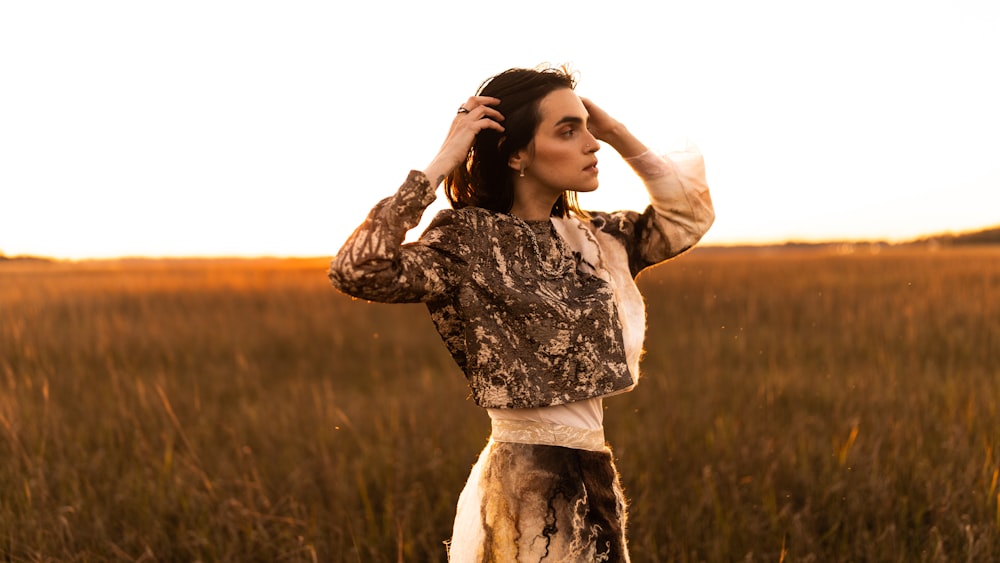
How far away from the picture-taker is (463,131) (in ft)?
4.92

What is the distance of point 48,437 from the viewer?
11.7 feet

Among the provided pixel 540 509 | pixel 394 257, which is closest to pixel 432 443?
pixel 540 509

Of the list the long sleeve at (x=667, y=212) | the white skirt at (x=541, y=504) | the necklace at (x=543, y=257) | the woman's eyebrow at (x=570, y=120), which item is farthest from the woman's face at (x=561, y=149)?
the white skirt at (x=541, y=504)

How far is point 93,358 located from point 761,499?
5.26 metres

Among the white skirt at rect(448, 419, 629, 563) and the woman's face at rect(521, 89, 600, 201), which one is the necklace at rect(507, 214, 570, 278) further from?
the white skirt at rect(448, 419, 629, 563)

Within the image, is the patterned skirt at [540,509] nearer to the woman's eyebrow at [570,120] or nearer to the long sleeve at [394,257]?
the long sleeve at [394,257]

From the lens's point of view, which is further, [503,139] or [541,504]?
[503,139]

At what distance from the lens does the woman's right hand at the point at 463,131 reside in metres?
1.45

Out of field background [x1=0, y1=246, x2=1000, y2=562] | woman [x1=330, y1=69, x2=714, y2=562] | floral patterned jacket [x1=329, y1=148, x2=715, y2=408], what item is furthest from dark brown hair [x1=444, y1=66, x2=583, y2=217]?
field background [x1=0, y1=246, x2=1000, y2=562]

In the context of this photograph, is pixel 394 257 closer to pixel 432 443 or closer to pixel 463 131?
pixel 463 131

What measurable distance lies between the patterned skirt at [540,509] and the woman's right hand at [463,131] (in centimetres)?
60

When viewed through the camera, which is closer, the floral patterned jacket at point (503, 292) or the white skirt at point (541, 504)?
the floral patterned jacket at point (503, 292)

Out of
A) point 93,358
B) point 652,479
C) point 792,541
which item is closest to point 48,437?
point 93,358

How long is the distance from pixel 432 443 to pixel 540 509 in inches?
83.5
